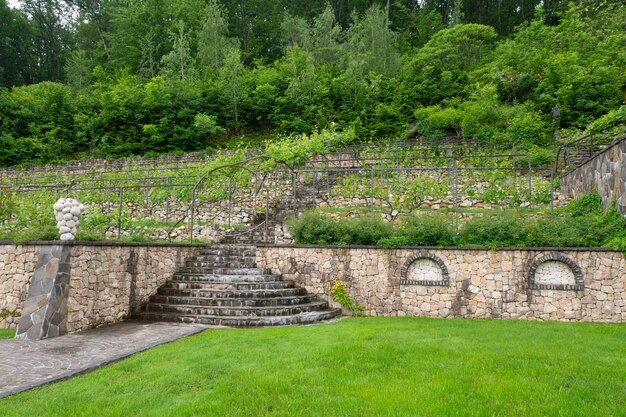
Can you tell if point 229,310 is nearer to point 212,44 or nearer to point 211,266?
point 211,266

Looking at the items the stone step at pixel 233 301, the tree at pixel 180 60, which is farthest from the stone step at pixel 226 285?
the tree at pixel 180 60

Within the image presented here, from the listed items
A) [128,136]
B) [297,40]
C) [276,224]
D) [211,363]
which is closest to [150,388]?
[211,363]

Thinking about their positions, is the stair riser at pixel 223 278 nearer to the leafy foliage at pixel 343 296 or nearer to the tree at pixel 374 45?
the leafy foliage at pixel 343 296

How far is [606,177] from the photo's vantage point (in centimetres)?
1127

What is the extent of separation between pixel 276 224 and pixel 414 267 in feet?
18.2

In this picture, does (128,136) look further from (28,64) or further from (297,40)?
(28,64)

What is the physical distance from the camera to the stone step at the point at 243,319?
8570mm

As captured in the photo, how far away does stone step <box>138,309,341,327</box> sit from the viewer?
8570 mm

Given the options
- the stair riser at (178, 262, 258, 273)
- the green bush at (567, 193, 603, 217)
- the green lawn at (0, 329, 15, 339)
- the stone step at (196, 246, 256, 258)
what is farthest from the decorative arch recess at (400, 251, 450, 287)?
the green lawn at (0, 329, 15, 339)

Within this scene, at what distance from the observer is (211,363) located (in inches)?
213

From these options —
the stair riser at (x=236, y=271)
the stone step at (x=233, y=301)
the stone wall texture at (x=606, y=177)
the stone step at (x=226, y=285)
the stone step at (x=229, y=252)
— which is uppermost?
the stone wall texture at (x=606, y=177)

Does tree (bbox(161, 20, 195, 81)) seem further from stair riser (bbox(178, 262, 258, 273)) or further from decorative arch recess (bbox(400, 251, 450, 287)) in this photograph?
Answer: decorative arch recess (bbox(400, 251, 450, 287))

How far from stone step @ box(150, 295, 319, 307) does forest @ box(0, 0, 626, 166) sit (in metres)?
13.0

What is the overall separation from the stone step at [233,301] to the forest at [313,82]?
1301 centimetres
